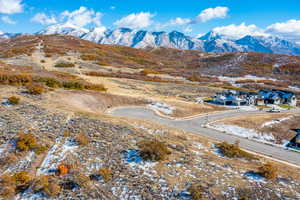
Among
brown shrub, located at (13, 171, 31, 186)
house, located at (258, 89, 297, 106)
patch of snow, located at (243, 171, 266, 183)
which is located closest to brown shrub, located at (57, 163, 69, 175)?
brown shrub, located at (13, 171, 31, 186)

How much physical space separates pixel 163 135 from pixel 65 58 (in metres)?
72.4

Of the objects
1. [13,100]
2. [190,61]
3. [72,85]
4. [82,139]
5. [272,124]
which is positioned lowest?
[272,124]

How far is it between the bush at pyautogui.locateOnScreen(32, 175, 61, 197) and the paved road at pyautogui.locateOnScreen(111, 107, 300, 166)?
1812cm

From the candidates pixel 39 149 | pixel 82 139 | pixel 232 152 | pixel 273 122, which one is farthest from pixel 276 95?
pixel 39 149

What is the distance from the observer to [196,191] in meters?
11.4

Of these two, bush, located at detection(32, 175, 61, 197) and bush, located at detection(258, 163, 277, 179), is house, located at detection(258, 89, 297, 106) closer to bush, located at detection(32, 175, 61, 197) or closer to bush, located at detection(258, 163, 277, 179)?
bush, located at detection(258, 163, 277, 179)

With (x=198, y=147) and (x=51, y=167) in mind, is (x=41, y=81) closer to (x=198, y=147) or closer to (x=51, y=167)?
(x=51, y=167)

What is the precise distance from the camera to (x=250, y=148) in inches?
892

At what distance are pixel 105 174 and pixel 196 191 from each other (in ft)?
18.7

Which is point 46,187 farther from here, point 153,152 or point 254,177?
point 254,177

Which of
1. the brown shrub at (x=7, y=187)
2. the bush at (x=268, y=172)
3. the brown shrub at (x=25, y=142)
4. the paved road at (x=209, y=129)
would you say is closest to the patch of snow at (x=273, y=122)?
the paved road at (x=209, y=129)

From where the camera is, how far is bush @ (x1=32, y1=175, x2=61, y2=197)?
11.0 metres

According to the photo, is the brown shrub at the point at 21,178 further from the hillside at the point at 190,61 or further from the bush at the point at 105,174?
the hillside at the point at 190,61

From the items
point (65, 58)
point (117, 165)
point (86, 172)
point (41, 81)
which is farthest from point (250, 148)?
point (65, 58)
